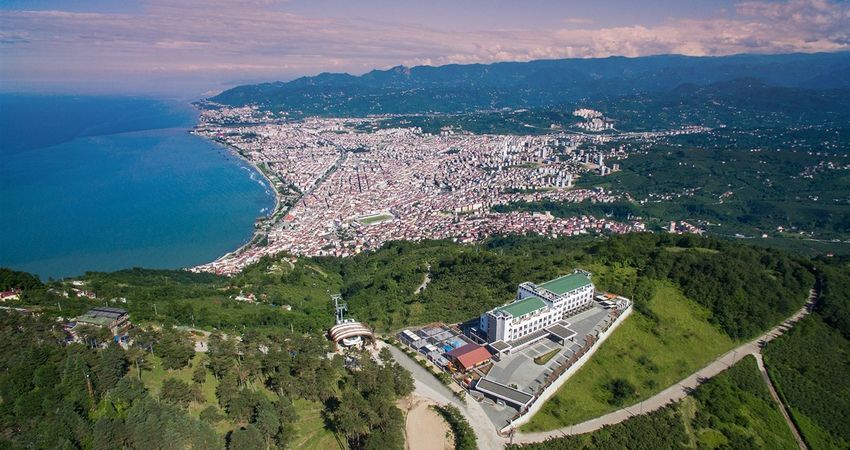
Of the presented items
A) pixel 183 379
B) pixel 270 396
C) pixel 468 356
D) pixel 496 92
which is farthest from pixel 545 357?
pixel 496 92

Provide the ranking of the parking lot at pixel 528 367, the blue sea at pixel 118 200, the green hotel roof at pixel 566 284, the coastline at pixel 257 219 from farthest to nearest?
the blue sea at pixel 118 200 → the coastline at pixel 257 219 → the green hotel roof at pixel 566 284 → the parking lot at pixel 528 367

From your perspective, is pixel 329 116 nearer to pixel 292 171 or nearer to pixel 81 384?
pixel 292 171

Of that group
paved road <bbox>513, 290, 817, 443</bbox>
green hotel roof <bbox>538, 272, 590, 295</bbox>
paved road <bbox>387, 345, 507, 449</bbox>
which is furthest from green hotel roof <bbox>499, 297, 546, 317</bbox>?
paved road <bbox>513, 290, 817, 443</bbox>

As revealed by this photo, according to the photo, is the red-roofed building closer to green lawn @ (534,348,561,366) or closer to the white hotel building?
the white hotel building

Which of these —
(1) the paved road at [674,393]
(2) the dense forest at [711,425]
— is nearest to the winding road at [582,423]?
(1) the paved road at [674,393]

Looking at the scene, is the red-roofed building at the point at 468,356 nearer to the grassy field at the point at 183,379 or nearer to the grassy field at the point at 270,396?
the grassy field at the point at 270,396
